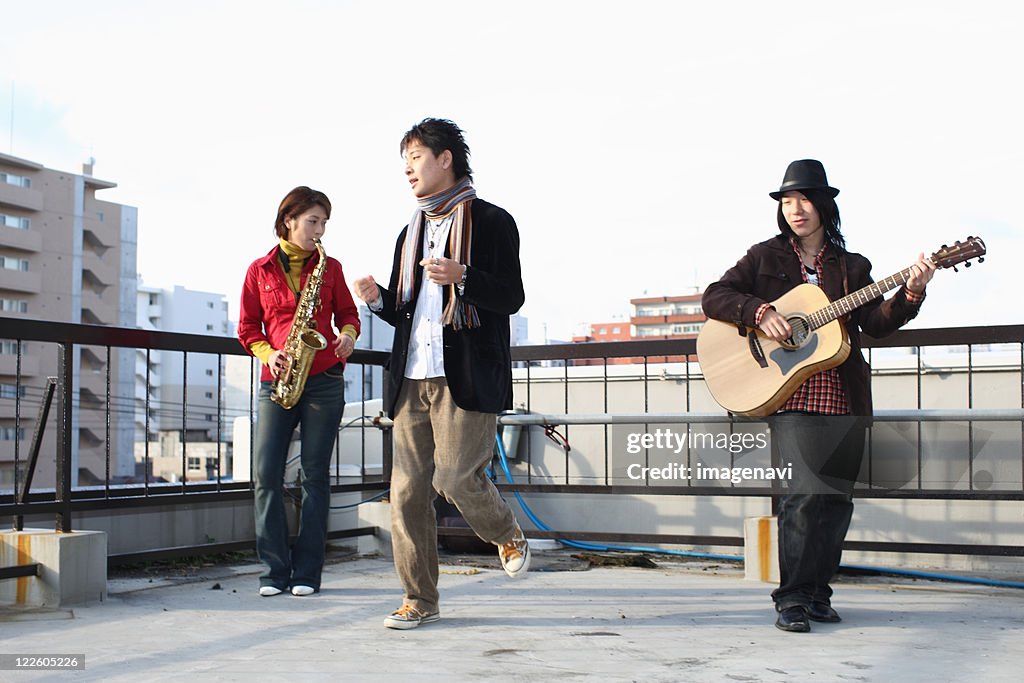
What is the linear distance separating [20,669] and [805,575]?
2.67 metres

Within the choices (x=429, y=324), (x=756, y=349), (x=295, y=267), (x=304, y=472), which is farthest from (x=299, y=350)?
(x=756, y=349)

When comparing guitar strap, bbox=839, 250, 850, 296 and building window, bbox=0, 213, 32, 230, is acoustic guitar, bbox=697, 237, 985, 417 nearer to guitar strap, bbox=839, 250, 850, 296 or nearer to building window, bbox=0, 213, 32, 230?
guitar strap, bbox=839, 250, 850, 296

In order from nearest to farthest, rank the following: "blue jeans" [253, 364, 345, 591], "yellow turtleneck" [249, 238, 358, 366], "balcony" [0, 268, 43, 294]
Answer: "blue jeans" [253, 364, 345, 591] → "yellow turtleneck" [249, 238, 358, 366] → "balcony" [0, 268, 43, 294]

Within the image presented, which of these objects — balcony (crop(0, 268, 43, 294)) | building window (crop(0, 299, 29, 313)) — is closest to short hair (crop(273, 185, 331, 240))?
building window (crop(0, 299, 29, 313))

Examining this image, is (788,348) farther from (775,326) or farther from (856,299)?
(856,299)

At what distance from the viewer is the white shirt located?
11.9 feet

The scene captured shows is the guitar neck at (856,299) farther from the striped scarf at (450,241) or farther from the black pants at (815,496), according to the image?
the striped scarf at (450,241)

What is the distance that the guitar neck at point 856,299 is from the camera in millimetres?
3646

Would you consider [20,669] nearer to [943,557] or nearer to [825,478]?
[825,478]

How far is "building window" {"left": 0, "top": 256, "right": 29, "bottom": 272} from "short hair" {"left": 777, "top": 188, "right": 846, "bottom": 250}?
97.9 metres

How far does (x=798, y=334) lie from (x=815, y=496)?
624 millimetres

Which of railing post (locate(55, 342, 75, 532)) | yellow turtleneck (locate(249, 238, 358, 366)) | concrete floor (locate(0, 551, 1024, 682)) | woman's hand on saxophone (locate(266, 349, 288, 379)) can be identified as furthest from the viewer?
yellow turtleneck (locate(249, 238, 358, 366))

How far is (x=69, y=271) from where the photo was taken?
3738 inches

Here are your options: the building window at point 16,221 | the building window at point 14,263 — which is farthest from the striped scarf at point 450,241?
the building window at point 16,221
